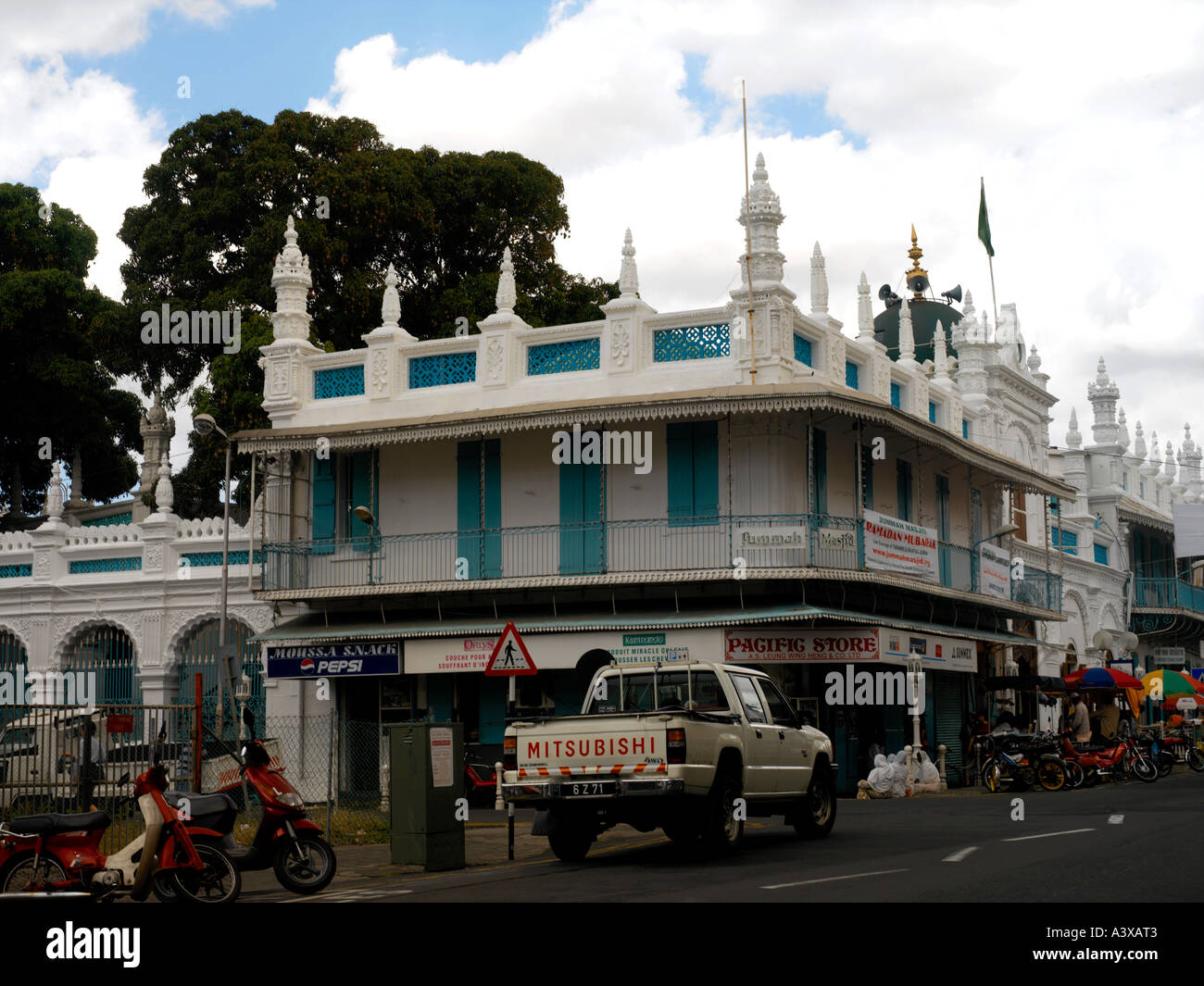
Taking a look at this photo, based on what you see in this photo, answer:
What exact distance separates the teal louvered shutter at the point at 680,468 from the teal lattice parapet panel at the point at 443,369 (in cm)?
412

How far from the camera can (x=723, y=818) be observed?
14516mm

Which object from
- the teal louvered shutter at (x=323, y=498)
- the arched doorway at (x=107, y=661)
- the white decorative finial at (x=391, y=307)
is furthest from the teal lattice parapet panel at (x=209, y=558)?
the white decorative finial at (x=391, y=307)

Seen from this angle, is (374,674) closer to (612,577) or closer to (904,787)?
(612,577)

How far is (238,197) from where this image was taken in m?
36.8

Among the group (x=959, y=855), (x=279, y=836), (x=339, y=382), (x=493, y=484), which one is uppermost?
(x=339, y=382)

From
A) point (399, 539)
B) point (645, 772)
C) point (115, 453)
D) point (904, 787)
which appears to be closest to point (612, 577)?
point (399, 539)

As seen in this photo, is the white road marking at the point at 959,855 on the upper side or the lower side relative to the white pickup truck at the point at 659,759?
lower

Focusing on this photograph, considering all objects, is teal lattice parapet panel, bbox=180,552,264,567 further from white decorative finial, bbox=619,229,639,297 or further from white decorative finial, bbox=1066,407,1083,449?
white decorative finial, bbox=1066,407,1083,449

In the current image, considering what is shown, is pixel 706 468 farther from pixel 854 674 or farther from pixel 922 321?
pixel 922 321

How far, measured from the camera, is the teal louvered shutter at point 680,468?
86.0 ft

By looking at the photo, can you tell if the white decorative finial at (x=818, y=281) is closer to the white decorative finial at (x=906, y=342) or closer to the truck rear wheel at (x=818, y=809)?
the white decorative finial at (x=906, y=342)

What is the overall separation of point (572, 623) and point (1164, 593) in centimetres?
3003

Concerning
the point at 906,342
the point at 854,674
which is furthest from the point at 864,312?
the point at 854,674
